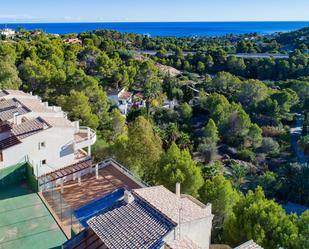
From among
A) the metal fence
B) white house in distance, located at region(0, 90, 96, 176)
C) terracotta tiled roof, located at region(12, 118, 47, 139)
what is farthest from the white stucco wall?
the metal fence

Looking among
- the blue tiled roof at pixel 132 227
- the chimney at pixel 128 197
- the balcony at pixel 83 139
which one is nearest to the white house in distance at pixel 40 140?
the balcony at pixel 83 139

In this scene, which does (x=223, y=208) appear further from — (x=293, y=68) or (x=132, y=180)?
(x=293, y=68)

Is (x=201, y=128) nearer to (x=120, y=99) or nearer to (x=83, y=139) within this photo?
(x=120, y=99)

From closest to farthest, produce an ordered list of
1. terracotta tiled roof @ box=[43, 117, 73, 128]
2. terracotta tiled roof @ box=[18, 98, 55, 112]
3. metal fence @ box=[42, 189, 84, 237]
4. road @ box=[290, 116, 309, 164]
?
metal fence @ box=[42, 189, 84, 237]
terracotta tiled roof @ box=[43, 117, 73, 128]
terracotta tiled roof @ box=[18, 98, 55, 112]
road @ box=[290, 116, 309, 164]

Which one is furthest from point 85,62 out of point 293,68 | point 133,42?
point 133,42

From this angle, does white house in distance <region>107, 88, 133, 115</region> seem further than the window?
Yes

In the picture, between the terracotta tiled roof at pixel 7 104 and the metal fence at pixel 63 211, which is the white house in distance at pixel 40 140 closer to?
the terracotta tiled roof at pixel 7 104

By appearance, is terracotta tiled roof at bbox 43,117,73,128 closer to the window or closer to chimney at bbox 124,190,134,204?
the window
